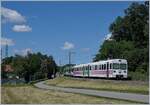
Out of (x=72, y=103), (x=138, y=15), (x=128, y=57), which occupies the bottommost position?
(x=72, y=103)

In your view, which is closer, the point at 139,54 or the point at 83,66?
the point at 83,66

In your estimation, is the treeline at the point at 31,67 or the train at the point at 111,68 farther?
the treeline at the point at 31,67

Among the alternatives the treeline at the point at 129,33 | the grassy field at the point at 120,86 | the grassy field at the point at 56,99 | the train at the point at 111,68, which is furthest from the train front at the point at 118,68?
the treeline at the point at 129,33

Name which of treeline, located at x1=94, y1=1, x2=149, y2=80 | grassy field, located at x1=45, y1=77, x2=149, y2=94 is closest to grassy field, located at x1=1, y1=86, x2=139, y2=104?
grassy field, located at x1=45, y1=77, x2=149, y2=94

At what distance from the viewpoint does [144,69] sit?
8381cm

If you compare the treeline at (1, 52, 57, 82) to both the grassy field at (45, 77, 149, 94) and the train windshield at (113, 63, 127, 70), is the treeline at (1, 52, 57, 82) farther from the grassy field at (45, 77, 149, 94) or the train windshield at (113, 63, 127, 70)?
the grassy field at (45, 77, 149, 94)

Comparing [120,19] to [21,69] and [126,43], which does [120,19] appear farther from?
A: [21,69]

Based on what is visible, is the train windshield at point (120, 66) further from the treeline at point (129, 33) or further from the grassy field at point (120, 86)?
the treeline at point (129, 33)

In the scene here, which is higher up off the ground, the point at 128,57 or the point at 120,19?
the point at 120,19

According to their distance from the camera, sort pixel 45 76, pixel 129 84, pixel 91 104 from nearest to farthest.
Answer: pixel 91 104 < pixel 129 84 < pixel 45 76

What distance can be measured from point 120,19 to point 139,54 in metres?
28.0

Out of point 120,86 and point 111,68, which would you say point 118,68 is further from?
point 120,86

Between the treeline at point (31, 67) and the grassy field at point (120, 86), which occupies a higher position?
the treeline at point (31, 67)

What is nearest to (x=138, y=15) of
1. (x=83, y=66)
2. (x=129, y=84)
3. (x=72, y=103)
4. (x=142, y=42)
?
(x=142, y=42)
